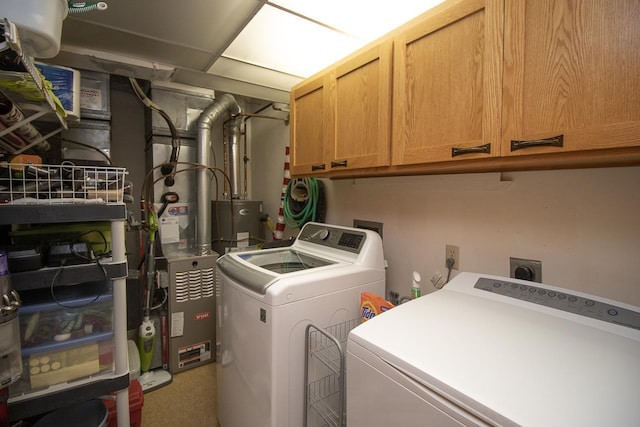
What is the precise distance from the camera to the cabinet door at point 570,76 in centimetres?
72

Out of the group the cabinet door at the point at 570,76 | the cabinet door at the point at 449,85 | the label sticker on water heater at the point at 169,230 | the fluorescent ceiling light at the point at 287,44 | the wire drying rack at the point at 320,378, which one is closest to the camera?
the cabinet door at the point at 570,76

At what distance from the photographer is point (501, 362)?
0.69 m

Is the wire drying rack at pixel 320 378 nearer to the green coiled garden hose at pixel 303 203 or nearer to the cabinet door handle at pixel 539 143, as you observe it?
the cabinet door handle at pixel 539 143

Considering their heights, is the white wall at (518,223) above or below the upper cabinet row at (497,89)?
below

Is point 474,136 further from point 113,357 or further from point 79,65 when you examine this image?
point 79,65

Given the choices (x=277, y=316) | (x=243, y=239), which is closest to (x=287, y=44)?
(x=277, y=316)

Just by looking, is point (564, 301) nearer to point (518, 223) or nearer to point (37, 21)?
point (518, 223)

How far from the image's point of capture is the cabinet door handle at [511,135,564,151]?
32.4 inches

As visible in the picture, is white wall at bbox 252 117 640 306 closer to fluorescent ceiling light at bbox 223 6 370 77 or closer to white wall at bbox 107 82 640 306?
white wall at bbox 107 82 640 306

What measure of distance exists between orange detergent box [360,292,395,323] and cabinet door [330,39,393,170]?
0.63 meters

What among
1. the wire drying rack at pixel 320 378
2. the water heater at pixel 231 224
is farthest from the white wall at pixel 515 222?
the water heater at pixel 231 224

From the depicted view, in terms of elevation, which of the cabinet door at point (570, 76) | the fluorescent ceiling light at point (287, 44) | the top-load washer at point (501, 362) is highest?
the fluorescent ceiling light at point (287, 44)

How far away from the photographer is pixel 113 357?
1238 millimetres

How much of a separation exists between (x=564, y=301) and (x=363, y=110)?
113 cm
